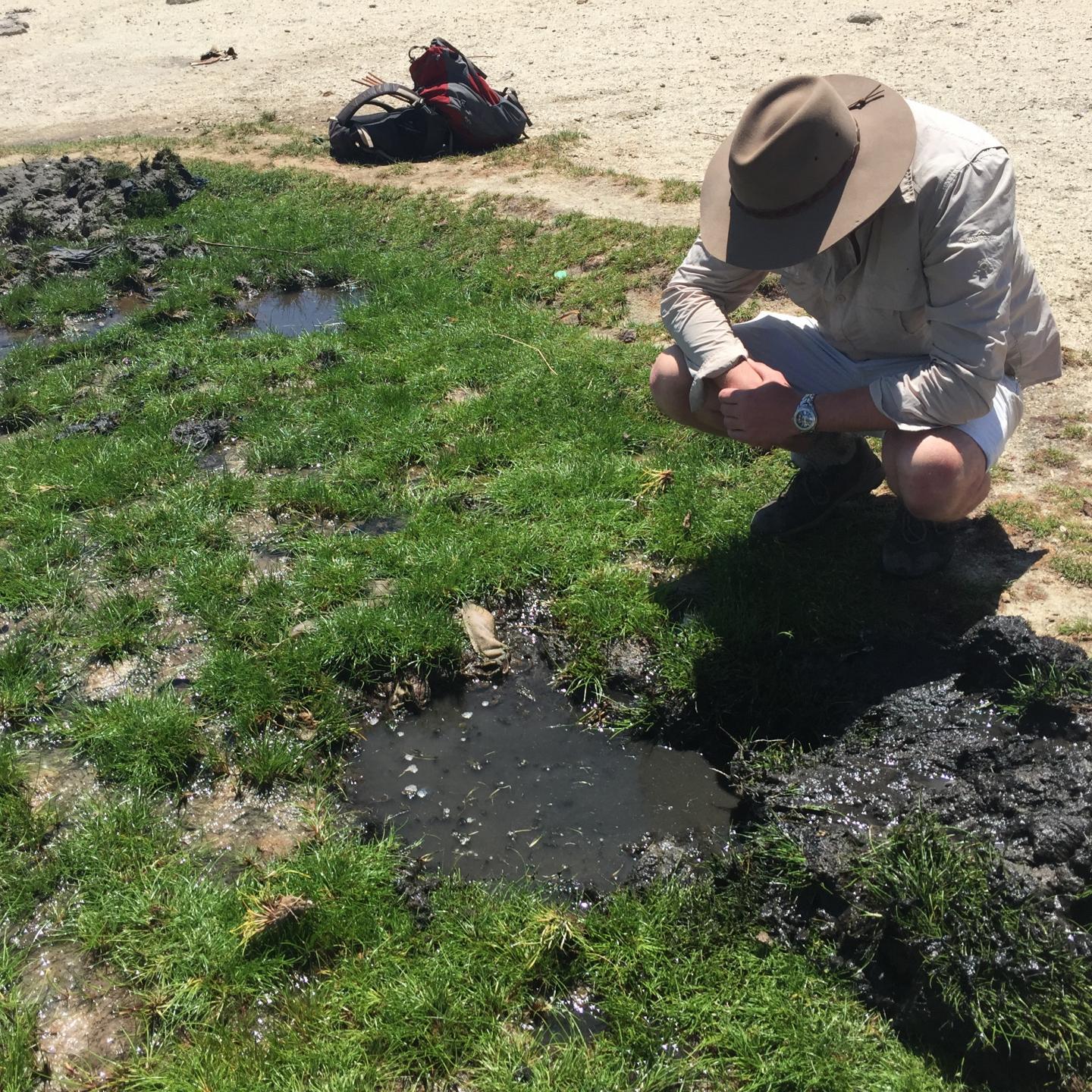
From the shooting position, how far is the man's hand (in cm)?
377

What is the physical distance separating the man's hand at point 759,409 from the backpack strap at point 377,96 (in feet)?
26.6

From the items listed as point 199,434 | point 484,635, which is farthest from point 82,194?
point 484,635

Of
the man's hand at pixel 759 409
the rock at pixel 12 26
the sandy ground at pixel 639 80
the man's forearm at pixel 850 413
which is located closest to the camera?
the man's forearm at pixel 850 413

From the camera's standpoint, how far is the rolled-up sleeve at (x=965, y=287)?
129 inches

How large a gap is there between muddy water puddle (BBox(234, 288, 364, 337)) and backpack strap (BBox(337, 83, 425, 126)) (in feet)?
11.9

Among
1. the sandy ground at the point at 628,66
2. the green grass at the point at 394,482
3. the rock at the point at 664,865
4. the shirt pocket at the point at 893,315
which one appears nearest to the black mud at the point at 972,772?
the rock at the point at 664,865

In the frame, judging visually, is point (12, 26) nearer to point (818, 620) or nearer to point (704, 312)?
point (704, 312)

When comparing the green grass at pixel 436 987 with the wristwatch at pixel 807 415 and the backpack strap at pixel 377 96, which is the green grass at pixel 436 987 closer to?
the wristwatch at pixel 807 415

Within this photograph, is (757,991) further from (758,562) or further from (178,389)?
(178,389)

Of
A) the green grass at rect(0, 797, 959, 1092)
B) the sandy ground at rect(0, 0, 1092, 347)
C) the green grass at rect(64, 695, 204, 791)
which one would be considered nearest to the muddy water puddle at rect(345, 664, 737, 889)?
the green grass at rect(0, 797, 959, 1092)

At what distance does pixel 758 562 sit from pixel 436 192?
6.45 metres

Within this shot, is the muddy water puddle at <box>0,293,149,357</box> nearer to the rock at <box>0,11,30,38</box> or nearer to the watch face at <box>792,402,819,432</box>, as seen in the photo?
the watch face at <box>792,402,819,432</box>

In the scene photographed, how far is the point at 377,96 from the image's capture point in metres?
11.0

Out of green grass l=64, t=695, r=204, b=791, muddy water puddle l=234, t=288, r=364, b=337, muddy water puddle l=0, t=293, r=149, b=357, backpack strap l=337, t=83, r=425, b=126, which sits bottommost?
muddy water puddle l=0, t=293, r=149, b=357
